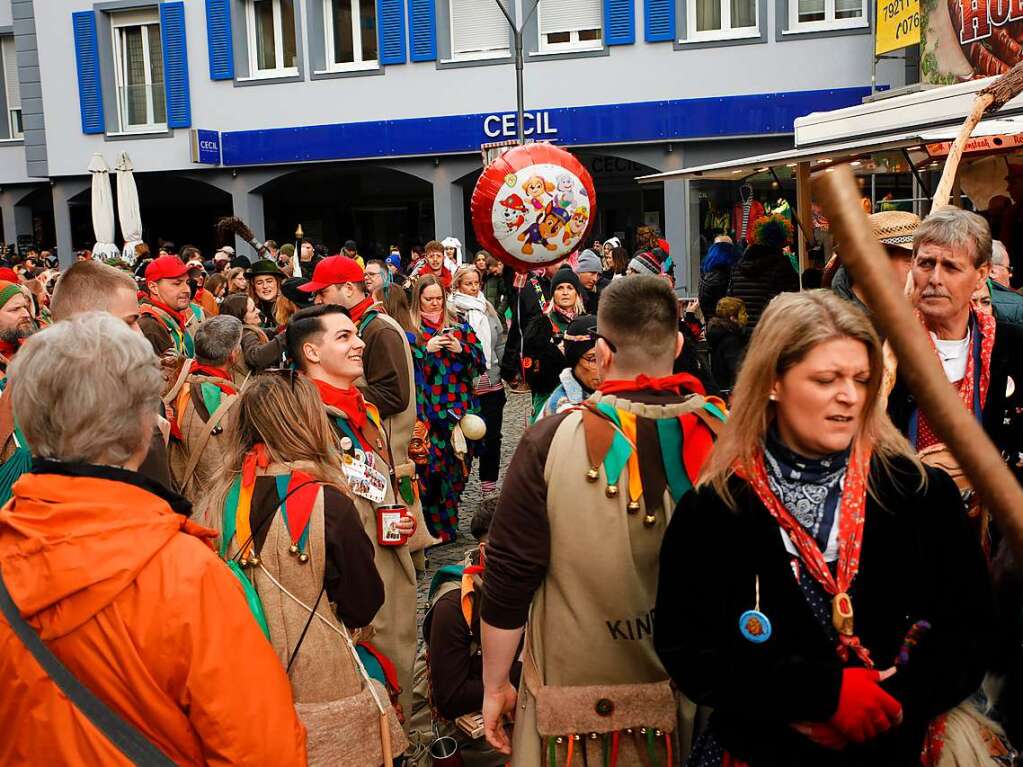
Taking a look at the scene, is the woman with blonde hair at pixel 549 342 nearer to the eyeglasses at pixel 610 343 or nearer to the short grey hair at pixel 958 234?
the short grey hair at pixel 958 234

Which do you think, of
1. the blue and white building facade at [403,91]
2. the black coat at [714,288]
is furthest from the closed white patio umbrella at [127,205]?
the black coat at [714,288]

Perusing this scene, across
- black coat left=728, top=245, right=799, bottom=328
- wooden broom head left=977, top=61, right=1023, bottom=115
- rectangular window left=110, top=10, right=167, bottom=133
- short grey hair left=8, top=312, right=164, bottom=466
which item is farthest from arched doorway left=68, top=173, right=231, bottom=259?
short grey hair left=8, top=312, right=164, bottom=466

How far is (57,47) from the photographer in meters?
23.0

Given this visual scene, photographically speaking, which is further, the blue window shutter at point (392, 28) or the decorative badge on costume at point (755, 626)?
the blue window shutter at point (392, 28)

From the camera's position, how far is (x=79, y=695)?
187cm

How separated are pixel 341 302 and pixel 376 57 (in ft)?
53.4

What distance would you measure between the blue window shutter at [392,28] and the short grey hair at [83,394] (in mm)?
19615

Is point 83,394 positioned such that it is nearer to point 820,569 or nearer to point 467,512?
point 820,569

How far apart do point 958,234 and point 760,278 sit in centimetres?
572

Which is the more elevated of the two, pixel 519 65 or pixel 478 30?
pixel 478 30

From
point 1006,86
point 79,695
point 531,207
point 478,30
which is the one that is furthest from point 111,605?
point 478,30

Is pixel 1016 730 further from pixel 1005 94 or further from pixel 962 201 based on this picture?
pixel 962 201

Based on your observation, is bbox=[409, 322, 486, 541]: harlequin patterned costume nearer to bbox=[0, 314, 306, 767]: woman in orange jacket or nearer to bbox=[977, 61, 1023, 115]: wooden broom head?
bbox=[977, 61, 1023, 115]: wooden broom head

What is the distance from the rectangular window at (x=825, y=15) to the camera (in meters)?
18.3
